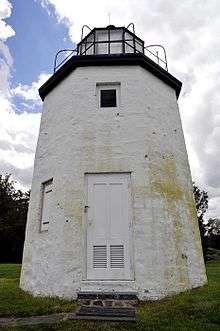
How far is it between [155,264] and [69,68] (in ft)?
22.7

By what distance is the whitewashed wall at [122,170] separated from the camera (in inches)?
329

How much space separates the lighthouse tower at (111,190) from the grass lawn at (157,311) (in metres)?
0.54

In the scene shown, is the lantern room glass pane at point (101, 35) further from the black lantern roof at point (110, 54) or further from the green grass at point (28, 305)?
the green grass at point (28, 305)

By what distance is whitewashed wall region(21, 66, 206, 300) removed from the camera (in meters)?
8.37

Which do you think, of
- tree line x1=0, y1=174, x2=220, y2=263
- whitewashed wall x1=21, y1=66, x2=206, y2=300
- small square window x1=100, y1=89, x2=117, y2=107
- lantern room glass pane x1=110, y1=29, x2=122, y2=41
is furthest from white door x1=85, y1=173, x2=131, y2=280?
tree line x1=0, y1=174, x2=220, y2=263

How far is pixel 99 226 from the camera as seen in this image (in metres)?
8.73

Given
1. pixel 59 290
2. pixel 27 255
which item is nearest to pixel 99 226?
pixel 59 290

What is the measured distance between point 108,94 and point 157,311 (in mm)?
6676

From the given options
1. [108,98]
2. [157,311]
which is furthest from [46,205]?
[157,311]

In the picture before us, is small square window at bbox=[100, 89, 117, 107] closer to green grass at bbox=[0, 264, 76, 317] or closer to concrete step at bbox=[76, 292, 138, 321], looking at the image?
concrete step at bbox=[76, 292, 138, 321]

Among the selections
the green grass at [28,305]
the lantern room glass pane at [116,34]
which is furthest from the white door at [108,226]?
the lantern room glass pane at [116,34]

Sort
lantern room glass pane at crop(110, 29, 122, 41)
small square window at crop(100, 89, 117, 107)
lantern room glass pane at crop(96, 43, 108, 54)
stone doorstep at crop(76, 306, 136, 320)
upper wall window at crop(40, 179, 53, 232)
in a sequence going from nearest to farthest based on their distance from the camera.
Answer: stone doorstep at crop(76, 306, 136, 320) < upper wall window at crop(40, 179, 53, 232) < small square window at crop(100, 89, 117, 107) < lantern room glass pane at crop(96, 43, 108, 54) < lantern room glass pane at crop(110, 29, 122, 41)

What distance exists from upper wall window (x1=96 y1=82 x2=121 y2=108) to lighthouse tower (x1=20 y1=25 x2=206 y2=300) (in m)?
0.03

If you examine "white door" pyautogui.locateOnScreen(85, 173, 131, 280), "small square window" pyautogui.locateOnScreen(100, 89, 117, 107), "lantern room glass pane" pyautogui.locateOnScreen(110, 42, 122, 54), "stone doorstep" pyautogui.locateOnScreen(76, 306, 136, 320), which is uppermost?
"lantern room glass pane" pyautogui.locateOnScreen(110, 42, 122, 54)
